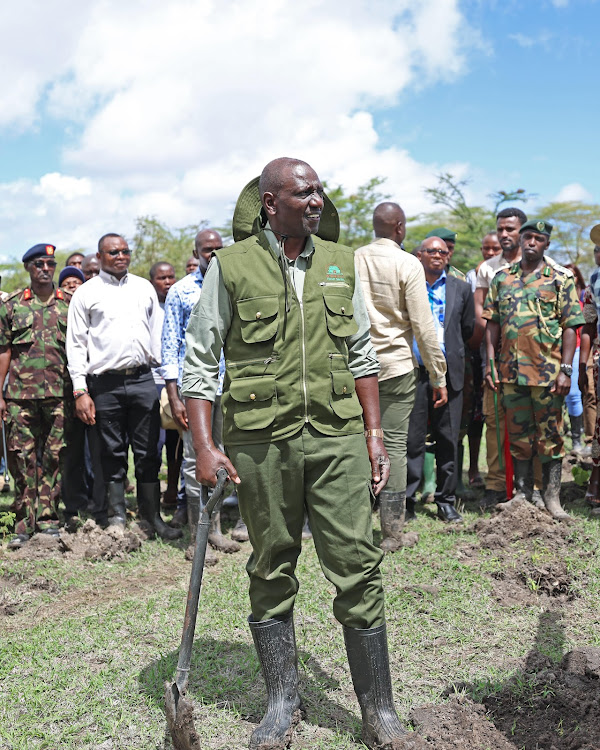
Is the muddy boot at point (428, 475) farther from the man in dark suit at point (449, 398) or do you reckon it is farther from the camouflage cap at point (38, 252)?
the camouflage cap at point (38, 252)

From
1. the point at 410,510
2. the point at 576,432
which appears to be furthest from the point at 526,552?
the point at 576,432

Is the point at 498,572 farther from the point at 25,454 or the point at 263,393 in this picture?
the point at 25,454

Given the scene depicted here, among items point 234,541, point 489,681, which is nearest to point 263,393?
point 489,681

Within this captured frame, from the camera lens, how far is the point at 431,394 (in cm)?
650

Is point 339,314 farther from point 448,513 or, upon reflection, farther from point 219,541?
point 448,513

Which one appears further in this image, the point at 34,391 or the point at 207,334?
the point at 34,391

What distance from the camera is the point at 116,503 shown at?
6352 millimetres

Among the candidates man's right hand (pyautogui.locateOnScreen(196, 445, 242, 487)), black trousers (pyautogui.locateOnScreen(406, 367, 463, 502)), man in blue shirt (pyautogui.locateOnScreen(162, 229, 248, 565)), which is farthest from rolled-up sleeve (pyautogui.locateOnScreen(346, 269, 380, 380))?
black trousers (pyautogui.locateOnScreen(406, 367, 463, 502))

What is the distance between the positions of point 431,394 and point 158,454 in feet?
7.67

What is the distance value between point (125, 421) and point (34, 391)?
0.76 meters

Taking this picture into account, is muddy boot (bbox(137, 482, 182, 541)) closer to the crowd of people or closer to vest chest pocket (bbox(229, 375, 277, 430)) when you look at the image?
the crowd of people

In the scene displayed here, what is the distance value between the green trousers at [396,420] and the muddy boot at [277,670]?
255 centimetres

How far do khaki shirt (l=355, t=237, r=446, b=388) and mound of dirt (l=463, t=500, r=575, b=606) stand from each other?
4.32 feet

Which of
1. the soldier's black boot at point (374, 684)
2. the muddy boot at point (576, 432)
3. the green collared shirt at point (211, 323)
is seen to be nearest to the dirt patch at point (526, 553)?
the soldier's black boot at point (374, 684)
